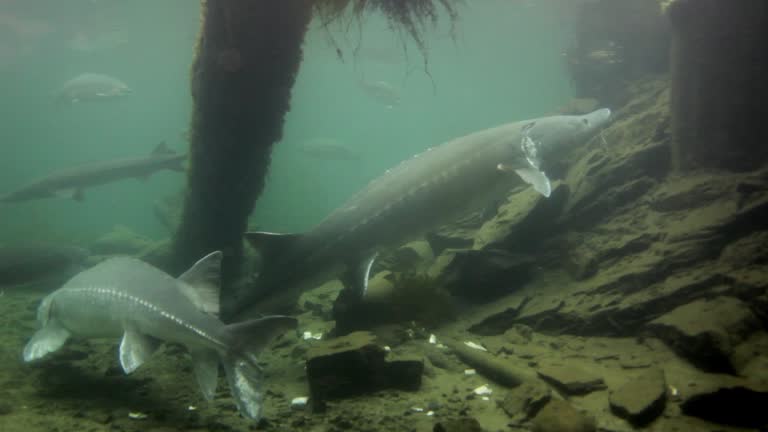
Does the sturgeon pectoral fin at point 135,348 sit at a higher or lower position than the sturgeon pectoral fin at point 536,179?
lower

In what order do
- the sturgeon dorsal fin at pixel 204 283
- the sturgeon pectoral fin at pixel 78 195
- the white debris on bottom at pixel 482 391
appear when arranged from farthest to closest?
the sturgeon pectoral fin at pixel 78 195 → the sturgeon dorsal fin at pixel 204 283 → the white debris on bottom at pixel 482 391

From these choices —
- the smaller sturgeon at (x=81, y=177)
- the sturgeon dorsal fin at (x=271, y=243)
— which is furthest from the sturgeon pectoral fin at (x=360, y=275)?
the smaller sturgeon at (x=81, y=177)

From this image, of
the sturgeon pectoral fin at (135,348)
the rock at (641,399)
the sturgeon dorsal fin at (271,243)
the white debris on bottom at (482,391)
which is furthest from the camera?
the sturgeon dorsal fin at (271,243)

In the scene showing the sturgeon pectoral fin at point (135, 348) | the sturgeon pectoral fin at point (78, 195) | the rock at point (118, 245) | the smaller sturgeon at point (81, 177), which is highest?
the sturgeon pectoral fin at point (135, 348)

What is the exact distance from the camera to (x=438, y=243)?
7504 millimetres

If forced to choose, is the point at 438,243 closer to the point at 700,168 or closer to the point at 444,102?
the point at 700,168

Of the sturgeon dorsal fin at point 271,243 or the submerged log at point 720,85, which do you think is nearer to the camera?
the sturgeon dorsal fin at point 271,243

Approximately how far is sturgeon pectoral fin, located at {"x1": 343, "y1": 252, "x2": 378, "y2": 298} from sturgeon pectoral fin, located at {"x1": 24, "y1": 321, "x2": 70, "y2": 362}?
321cm

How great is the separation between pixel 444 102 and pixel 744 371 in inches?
4432

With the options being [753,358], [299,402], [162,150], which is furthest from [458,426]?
[162,150]

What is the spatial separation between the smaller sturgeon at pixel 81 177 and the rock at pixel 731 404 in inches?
499

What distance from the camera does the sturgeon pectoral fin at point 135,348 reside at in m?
3.87

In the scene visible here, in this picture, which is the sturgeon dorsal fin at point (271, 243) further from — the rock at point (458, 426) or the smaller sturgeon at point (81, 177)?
the smaller sturgeon at point (81, 177)

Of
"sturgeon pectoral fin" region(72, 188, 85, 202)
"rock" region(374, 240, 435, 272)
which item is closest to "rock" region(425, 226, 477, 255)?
"rock" region(374, 240, 435, 272)
